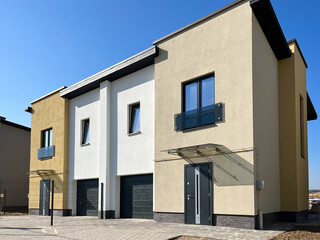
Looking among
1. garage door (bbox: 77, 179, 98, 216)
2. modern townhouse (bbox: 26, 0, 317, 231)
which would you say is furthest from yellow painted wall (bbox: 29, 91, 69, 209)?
modern townhouse (bbox: 26, 0, 317, 231)

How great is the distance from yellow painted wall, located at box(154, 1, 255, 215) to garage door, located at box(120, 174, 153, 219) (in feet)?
4.50

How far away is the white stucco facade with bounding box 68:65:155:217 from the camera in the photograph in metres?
14.6

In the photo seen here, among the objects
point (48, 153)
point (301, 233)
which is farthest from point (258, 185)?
point (48, 153)

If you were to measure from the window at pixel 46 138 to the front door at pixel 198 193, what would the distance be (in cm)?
→ 1096

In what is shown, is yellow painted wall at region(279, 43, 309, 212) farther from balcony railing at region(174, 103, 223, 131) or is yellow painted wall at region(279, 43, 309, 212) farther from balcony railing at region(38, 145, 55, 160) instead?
balcony railing at region(38, 145, 55, 160)

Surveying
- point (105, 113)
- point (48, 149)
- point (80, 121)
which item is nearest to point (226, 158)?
point (105, 113)

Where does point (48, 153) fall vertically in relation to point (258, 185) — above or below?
above

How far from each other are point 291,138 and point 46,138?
45.7ft

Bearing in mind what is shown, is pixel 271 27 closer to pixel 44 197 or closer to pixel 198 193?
pixel 198 193

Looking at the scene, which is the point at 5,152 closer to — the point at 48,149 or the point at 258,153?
the point at 48,149

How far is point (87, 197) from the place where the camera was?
17.7 meters

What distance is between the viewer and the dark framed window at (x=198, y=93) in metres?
12.2

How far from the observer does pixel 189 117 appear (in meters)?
12.4

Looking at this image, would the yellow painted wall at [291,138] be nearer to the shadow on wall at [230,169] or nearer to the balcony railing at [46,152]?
the shadow on wall at [230,169]
